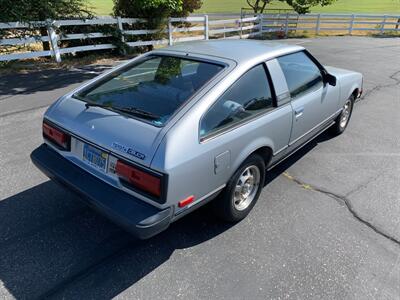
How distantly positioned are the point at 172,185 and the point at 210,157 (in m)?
0.41

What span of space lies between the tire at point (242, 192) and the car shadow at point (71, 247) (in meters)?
0.16

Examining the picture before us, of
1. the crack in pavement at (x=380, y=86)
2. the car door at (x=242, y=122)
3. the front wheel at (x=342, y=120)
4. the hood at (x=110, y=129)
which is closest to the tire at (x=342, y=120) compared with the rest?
the front wheel at (x=342, y=120)

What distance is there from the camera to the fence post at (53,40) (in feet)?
31.1

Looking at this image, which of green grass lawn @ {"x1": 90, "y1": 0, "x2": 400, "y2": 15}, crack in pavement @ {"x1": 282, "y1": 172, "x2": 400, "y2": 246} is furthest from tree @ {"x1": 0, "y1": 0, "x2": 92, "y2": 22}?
green grass lawn @ {"x1": 90, "y1": 0, "x2": 400, "y2": 15}

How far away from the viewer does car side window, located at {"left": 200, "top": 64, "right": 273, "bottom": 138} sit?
2492 mm

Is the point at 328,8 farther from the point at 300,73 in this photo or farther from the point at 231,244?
the point at 231,244

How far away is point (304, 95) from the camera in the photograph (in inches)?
140

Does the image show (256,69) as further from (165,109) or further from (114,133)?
(114,133)

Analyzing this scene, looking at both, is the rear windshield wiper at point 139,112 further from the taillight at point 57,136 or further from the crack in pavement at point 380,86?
the crack in pavement at point 380,86

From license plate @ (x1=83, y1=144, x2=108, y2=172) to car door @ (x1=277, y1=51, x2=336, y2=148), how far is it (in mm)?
2025

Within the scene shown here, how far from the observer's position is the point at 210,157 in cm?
240

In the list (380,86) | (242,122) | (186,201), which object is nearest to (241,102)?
(242,122)

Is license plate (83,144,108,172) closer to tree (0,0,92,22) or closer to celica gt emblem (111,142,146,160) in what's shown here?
celica gt emblem (111,142,146,160)

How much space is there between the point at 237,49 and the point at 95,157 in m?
1.74
